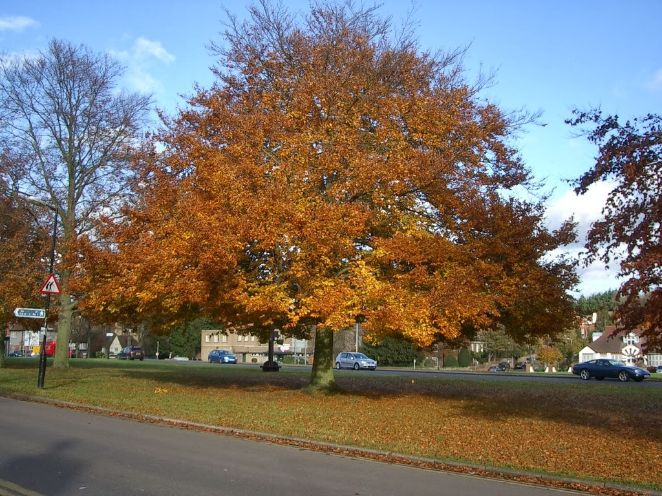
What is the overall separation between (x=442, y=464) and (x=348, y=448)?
184cm

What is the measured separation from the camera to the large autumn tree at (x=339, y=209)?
15.3m

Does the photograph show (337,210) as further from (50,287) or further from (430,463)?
(50,287)

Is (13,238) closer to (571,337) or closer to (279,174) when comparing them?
(279,174)

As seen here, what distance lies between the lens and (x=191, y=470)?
9078mm

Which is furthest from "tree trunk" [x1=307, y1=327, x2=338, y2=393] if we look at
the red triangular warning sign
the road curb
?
the red triangular warning sign

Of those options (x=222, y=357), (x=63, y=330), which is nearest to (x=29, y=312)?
(x=63, y=330)

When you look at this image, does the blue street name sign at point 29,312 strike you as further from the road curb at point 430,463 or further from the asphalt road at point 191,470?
the asphalt road at point 191,470

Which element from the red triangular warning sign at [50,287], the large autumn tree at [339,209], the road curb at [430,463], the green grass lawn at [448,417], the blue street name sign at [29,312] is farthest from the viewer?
the blue street name sign at [29,312]

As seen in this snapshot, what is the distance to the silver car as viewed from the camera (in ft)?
167

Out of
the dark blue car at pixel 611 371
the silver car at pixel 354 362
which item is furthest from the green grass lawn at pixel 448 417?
the silver car at pixel 354 362

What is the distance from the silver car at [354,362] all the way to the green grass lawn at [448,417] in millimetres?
26146

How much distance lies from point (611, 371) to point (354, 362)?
2066 cm

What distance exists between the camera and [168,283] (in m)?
16.2

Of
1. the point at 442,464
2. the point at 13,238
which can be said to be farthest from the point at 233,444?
the point at 13,238
